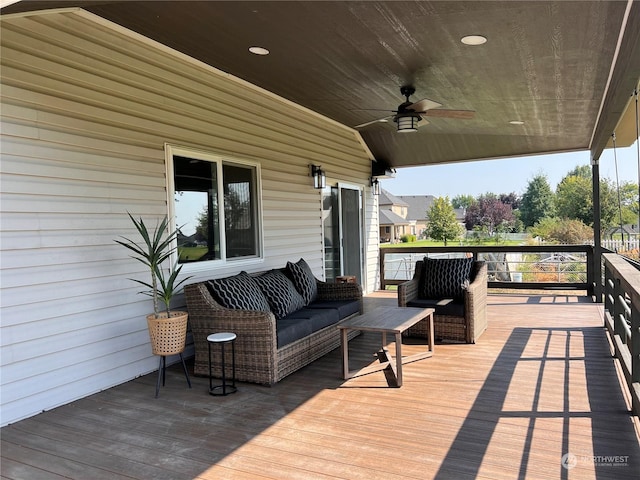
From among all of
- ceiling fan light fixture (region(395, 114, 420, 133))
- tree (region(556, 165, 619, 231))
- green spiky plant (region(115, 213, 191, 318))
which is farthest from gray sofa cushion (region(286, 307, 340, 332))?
tree (region(556, 165, 619, 231))

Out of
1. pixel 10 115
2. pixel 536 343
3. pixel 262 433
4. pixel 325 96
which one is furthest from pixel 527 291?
pixel 10 115

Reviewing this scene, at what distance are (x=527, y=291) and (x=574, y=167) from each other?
36750 millimetres

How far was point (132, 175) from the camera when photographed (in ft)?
12.6

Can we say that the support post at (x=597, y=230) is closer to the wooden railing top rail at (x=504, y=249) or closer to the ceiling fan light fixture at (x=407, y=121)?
the wooden railing top rail at (x=504, y=249)

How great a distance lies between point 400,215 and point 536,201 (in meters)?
11.5

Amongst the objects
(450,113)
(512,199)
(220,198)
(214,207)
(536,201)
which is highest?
(512,199)

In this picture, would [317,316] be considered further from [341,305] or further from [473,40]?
[473,40]

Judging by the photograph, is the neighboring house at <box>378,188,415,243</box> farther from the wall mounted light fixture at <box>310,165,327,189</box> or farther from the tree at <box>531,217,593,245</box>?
the wall mounted light fixture at <box>310,165,327,189</box>

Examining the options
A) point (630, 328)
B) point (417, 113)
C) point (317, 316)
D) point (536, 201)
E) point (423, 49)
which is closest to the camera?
point (630, 328)

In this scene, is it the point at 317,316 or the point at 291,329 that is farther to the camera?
the point at 317,316

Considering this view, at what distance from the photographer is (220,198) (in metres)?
4.90

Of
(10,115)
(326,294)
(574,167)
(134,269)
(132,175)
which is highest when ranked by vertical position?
(574,167)

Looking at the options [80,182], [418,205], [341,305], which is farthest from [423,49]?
[418,205]

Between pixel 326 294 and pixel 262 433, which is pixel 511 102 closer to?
pixel 326 294
